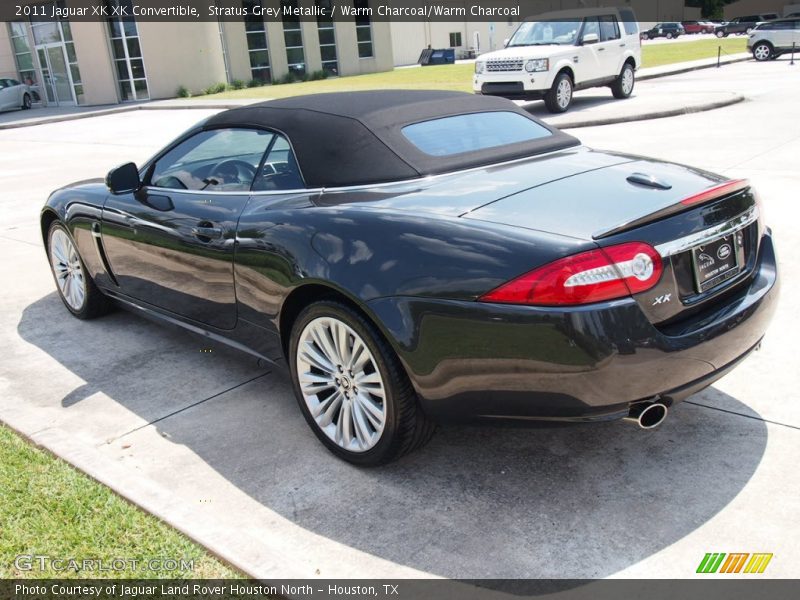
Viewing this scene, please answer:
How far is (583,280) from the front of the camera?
2.63 meters

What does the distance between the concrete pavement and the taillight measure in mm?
880

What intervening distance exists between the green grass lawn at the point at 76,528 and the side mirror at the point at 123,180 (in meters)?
1.74

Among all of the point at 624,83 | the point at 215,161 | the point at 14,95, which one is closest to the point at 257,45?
the point at 14,95

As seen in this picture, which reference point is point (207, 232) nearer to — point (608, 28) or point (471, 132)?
point (471, 132)

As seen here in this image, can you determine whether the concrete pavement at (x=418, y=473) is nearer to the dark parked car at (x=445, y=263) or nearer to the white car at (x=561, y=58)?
the dark parked car at (x=445, y=263)

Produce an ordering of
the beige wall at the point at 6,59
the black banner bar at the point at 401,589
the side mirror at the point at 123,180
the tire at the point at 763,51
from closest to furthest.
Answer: the black banner bar at the point at 401,589 → the side mirror at the point at 123,180 → the tire at the point at 763,51 → the beige wall at the point at 6,59

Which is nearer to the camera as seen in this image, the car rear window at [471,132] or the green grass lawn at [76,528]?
the green grass lawn at [76,528]

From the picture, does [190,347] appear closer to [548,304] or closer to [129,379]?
[129,379]

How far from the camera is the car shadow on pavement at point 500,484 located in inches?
109

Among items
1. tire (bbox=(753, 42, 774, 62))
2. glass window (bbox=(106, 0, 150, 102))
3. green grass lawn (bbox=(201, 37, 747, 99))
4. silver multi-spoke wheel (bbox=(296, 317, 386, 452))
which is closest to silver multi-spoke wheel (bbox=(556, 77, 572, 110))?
green grass lawn (bbox=(201, 37, 747, 99))

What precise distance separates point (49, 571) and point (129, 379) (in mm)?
1820

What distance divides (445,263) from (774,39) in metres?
31.1

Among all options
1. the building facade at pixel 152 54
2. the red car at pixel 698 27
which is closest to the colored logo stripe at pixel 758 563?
the building facade at pixel 152 54

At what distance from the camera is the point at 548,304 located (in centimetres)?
264
